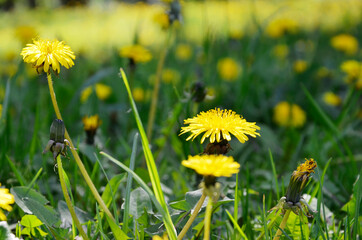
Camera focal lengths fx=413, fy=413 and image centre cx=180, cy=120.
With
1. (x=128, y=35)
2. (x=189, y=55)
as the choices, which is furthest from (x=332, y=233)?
(x=128, y=35)

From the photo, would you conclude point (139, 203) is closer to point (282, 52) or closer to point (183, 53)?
point (282, 52)

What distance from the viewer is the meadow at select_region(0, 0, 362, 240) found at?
80 centimetres

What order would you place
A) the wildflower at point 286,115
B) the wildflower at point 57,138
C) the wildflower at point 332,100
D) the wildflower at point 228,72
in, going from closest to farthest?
1. the wildflower at point 57,138
2. the wildflower at point 286,115
3. the wildflower at point 332,100
4. the wildflower at point 228,72

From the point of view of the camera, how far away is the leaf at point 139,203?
0.99 m

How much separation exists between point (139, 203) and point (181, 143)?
0.37 metres

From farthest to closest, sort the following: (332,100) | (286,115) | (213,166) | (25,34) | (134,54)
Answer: (25,34)
(332,100)
(286,115)
(134,54)
(213,166)

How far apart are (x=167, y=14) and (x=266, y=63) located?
1483 millimetres

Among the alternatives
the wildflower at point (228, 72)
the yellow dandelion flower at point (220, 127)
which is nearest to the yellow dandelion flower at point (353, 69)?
the wildflower at point (228, 72)

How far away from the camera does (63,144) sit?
0.77 m

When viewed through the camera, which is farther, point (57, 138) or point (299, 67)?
point (299, 67)

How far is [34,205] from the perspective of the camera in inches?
35.5

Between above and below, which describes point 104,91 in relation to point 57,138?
below

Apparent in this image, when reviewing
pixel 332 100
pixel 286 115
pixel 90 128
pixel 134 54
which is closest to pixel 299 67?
pixel 332 100

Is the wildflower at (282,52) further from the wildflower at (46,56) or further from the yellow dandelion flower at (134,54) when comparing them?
the wildflower at (46,56)
